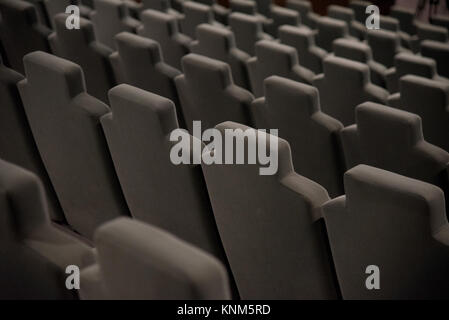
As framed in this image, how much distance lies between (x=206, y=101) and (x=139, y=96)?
145 millimetres

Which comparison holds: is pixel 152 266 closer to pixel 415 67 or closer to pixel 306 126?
pixel 306 126

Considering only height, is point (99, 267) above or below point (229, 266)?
above

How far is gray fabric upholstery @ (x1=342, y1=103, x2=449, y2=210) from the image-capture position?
0.33 m

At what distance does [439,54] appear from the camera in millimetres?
713

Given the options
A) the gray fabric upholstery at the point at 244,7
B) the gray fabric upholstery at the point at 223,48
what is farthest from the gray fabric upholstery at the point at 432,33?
the gray fabric upholstery at the point at 223,48

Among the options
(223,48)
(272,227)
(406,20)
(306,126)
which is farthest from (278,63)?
(406,20)

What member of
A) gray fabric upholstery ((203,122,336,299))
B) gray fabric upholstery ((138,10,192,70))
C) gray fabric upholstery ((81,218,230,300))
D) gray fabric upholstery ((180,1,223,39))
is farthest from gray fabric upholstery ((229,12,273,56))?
gray fabric upholstery ((81,218,230,300))

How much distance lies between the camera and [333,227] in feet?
0.84

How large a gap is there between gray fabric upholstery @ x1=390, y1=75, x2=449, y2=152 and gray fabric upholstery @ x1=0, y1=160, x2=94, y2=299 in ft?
0.96

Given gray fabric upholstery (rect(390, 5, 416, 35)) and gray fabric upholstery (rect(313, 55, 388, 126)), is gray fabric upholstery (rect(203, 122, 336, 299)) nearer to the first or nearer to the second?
gray fabric upholstery (rect(313, 55, 388, 126))

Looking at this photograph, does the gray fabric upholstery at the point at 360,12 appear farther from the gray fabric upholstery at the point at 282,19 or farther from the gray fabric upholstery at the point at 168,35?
the gray fabric upholstery at the point at 168,35

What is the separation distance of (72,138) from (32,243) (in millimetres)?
157

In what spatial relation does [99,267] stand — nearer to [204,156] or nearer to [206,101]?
[204,156]

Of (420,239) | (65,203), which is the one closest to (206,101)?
(65,203)
